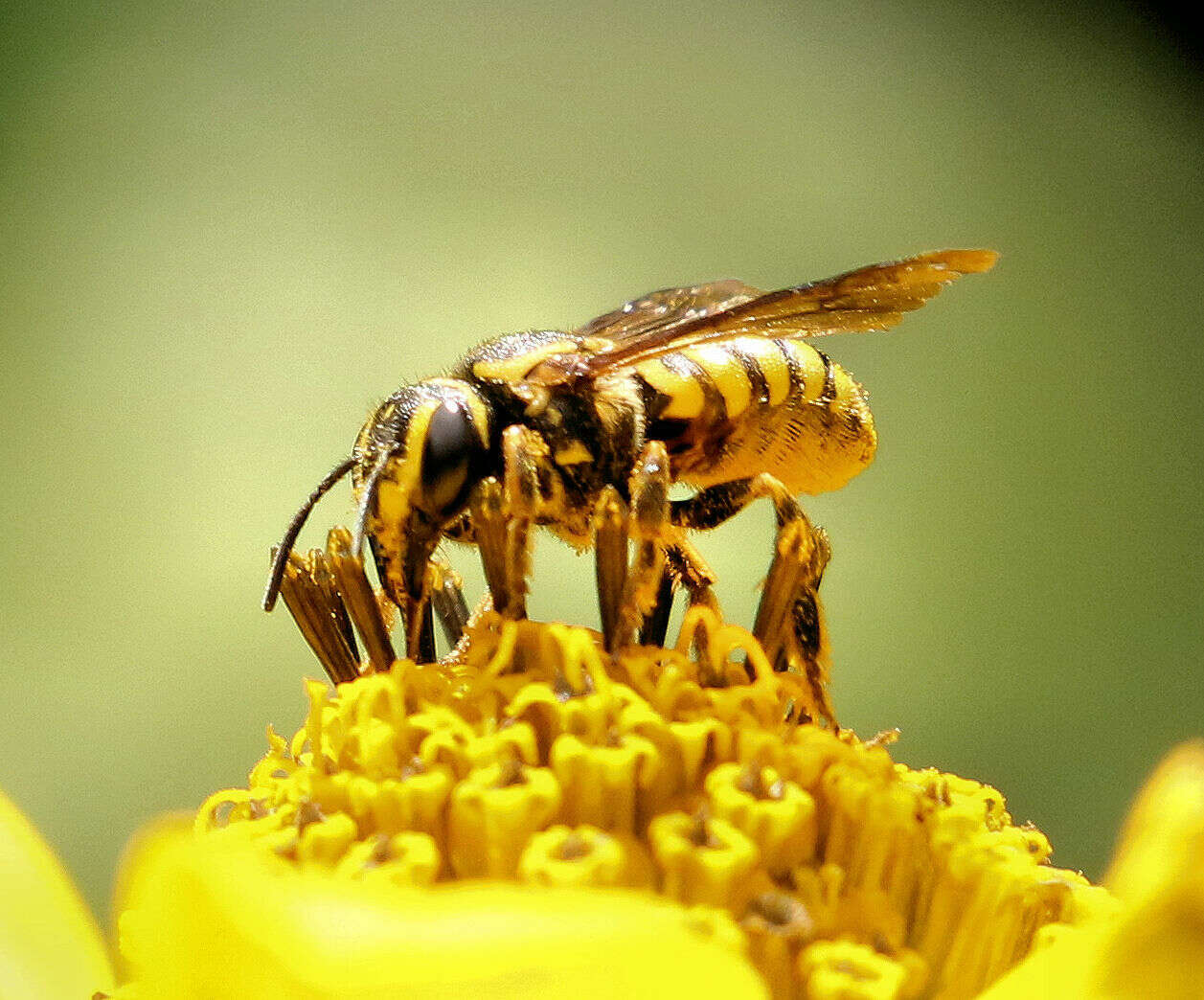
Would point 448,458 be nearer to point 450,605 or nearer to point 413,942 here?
point 450,605

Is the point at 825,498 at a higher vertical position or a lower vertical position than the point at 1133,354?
lower

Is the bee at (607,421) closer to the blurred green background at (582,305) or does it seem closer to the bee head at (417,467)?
the bee head at (417,467)

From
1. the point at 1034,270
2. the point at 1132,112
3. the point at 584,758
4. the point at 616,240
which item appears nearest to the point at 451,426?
the point at 584,758

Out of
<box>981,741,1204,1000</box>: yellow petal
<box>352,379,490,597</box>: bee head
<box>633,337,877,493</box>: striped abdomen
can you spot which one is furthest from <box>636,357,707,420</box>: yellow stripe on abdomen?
<box>981,741,1204,1000</box>: yellow petal

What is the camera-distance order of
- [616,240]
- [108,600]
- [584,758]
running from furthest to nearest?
[616,240] → [108,600] → [584,758]

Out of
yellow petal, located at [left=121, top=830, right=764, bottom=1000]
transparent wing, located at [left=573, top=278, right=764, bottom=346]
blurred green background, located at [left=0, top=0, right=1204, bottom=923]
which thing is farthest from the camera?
blurred green background, located at [left=0, top=0, right=1204, bottom=923]

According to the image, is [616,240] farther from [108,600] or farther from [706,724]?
[706,724]

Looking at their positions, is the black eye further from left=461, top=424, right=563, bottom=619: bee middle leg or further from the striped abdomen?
the striped abdomen
